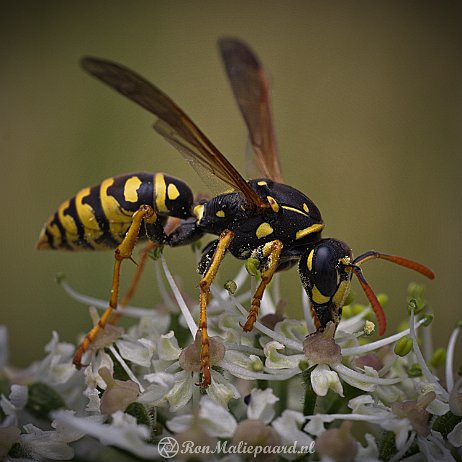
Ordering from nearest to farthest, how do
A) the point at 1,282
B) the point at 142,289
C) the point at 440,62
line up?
the point at 142,289 → the point at 1,282 → the point at 440,62

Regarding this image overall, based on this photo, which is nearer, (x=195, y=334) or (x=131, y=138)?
(x=195, y=334)

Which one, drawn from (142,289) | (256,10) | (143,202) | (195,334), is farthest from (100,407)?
(256,10)

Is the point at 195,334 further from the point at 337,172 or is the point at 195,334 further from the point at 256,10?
the point at 256,10

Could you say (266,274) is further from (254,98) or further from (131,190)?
(254,98)

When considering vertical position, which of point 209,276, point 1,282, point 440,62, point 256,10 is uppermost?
point 256,10

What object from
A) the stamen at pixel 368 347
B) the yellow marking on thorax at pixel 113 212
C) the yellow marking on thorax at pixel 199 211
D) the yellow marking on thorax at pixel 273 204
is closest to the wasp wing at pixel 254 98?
the yellow marking on thorax at pixel 199 211

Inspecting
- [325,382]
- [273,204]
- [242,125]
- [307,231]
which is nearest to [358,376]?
[325,382]
